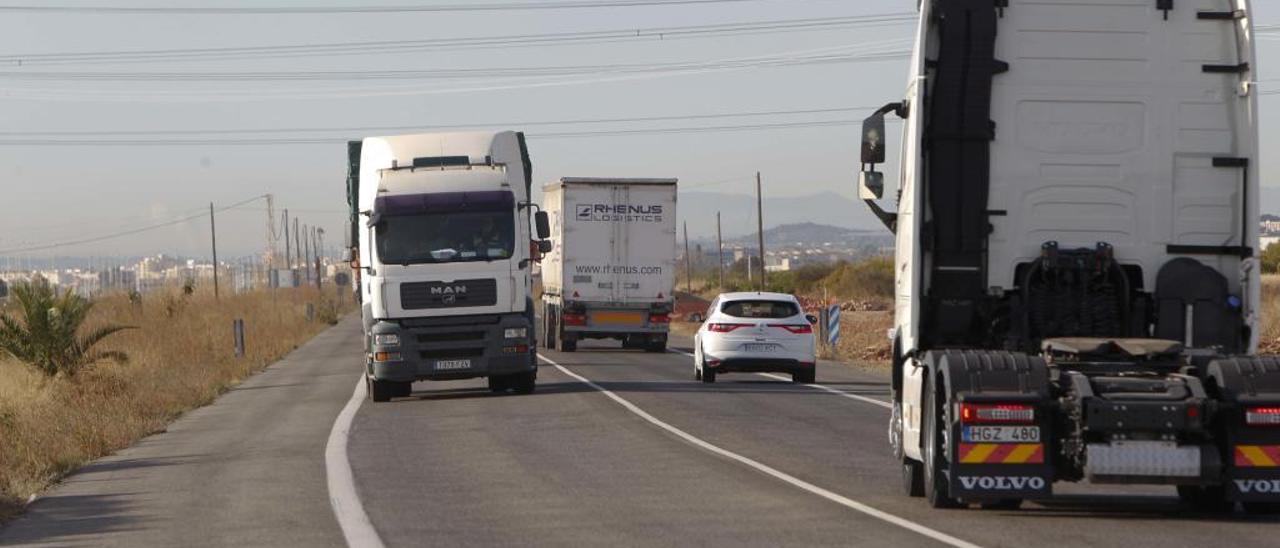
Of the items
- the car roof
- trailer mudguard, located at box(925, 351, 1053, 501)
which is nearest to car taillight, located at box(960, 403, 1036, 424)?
trailer mudguard, located at box(925, 351, 1053, 501)

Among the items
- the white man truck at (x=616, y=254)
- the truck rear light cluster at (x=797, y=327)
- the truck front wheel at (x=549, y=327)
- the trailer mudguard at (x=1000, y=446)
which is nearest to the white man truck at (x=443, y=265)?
the truck rear light cluster at (x=797, y=327)

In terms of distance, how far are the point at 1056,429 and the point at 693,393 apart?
15410mm

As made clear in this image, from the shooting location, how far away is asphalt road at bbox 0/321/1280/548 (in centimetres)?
1191

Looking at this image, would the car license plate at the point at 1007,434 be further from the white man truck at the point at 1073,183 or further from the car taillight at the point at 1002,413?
the white man truck at the point at 1073,183

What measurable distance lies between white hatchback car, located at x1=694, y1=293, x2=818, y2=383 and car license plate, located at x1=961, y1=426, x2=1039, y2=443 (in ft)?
57.7

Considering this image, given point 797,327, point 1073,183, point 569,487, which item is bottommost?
point 569,487

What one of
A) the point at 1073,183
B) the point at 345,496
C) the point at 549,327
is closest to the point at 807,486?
the point at 1073,183

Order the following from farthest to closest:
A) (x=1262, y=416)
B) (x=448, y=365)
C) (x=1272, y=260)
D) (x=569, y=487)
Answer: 1. (x=1272, y=260)
2. (x=448, y=365)
3. (x=569, y=487)
4. (x=1262, y=416)

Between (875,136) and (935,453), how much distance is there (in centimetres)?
240

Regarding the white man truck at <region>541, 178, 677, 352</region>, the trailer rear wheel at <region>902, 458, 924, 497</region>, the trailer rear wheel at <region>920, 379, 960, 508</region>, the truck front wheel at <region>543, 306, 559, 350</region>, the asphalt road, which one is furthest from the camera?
the truck front wheel at <region>543, 306, 559, 350</region>

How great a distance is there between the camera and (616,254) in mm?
41781

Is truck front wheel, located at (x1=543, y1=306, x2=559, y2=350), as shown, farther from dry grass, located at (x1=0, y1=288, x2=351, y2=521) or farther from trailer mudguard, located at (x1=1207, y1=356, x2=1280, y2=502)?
trailer mudguard, located at (x1=1207, y1=356, x2=1280, y2=502)

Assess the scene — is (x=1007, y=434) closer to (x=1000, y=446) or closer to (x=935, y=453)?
(x=1000, y=446)

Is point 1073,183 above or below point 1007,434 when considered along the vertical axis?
above
